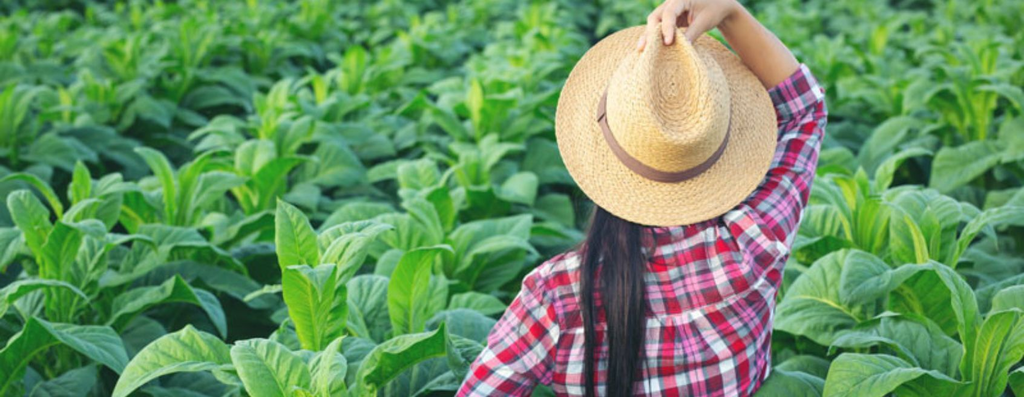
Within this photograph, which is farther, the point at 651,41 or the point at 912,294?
the point at 912,294

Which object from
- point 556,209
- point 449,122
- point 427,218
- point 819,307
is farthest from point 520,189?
point 819,307

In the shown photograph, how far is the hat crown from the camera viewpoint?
172cm

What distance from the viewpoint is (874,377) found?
6.45ft

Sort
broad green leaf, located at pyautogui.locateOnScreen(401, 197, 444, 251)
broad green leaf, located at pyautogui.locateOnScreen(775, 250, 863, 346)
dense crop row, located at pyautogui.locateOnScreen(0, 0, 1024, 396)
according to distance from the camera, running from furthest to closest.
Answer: broad green leaf, located at pyautogui.locateOnScreen(401, 197, 444, 251)
broad green leaf, located at pyautogui.locateOnScreen(775, 250, 863, 346)
dense crop row, located at pyautogui.locateOnScreen(0, 0, 1024, 396)

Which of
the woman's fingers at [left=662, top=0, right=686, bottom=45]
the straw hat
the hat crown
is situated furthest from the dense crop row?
the woman's fingers at [left=662, top=0, right=686, bottom=45]

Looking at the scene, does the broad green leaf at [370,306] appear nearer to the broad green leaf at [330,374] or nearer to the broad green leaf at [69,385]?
the broad green leaf at [330,374]

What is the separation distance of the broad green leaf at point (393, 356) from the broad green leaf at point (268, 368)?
0.48 feet

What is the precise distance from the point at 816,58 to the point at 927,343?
Result: 14.5ft

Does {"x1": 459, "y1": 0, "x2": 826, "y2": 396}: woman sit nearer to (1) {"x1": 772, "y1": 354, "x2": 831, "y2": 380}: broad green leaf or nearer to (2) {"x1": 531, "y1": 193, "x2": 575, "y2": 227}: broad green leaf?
(1) {"x1": 772, "y1": 354, "x2": 831, "y2": 380}: broad green leaf

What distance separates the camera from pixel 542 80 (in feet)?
18.6

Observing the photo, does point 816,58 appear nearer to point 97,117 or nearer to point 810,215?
point 810,215

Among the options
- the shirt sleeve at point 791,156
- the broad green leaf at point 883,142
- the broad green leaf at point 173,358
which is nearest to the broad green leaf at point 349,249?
the broad green leaf at point 173,358

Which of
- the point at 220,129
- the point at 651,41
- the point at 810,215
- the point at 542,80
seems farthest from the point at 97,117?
the point at 651,41

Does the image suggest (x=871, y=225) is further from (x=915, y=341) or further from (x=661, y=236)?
(x=661, y=236)
